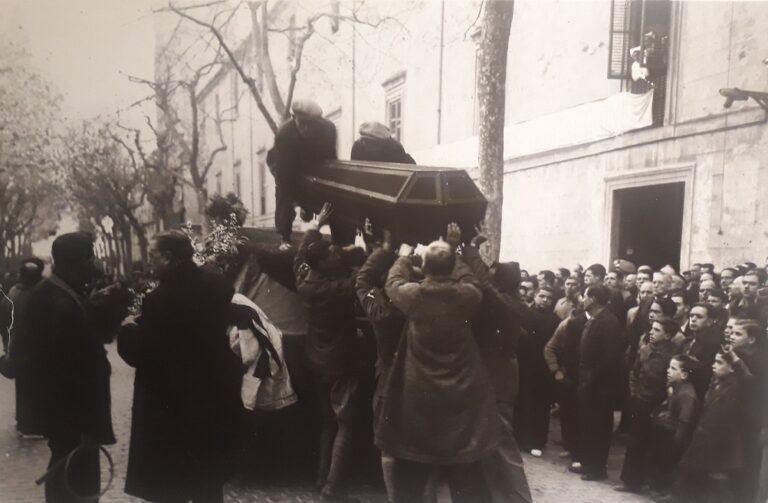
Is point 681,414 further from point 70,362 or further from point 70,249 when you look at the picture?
point 70,249

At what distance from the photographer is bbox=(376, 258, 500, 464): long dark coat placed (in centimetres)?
327

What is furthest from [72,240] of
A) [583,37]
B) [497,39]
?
[583,37]

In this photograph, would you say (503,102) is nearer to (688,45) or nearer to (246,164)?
(688,45)

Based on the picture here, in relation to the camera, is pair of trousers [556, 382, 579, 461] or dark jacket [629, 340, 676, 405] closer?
dark jacket [629, 340, 676, 405]

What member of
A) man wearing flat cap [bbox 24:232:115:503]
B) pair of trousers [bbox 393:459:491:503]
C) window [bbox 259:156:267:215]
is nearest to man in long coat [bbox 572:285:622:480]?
pair of trousers [bbox 393:459:491:503]

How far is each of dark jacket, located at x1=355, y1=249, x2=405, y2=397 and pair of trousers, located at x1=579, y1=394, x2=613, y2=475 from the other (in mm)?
1768

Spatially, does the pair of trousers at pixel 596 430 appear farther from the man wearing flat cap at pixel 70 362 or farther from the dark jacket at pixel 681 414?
the man wearing flat cap at pixel 70 362

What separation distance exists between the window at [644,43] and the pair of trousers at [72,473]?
14.1 feet

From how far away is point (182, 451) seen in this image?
3043 mm

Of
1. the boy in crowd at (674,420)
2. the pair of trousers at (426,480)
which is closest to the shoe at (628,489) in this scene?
the boy in crowd at (674,420)

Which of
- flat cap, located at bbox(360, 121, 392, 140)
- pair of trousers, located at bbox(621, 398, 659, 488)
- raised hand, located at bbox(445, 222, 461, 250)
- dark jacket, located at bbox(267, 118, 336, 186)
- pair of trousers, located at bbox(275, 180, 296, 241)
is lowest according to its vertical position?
pair of trousers, located at bbox(621, 398, 659, 488)

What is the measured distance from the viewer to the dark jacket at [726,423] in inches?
152

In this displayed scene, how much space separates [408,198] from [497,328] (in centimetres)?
85

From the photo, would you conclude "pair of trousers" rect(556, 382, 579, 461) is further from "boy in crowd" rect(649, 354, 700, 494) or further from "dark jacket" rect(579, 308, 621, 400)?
"boy in crowd" rect(649, 354, 700, 494)
